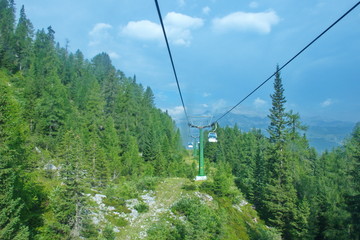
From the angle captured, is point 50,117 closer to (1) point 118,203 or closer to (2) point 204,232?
(1) point 118,203

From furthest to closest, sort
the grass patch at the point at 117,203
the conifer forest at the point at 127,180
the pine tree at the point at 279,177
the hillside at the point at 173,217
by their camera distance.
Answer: the pine tree at the point at 279,177 → the grass patch at the point at 117,203 → the hillside at the point at 173,217 → the conifer forest at the point at 127,180

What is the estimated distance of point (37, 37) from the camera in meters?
88.6

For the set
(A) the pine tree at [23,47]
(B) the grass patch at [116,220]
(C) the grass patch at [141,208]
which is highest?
(A) the pine tree at [23,47]

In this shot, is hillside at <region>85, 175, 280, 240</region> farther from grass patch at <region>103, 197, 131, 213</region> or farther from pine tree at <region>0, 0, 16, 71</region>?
pine tree at <region>0, 0, 16, 71</region>

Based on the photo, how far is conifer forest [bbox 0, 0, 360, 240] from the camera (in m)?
13.9

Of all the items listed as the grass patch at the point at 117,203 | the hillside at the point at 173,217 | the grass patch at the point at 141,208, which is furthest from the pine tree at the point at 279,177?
the grass patch at the point at 117,203

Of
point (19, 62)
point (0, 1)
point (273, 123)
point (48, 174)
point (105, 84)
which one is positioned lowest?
point (48, 174)

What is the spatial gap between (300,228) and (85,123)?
44.8 m

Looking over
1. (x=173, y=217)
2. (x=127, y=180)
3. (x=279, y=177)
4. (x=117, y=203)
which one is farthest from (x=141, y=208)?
(x=279, y=177)

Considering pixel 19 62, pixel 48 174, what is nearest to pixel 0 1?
pixel 19 62

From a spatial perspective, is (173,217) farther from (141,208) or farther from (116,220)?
(116,220)

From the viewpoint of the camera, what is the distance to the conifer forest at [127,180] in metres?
13.9

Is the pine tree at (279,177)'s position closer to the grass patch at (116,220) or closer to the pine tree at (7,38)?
the grass patch at (116,220)

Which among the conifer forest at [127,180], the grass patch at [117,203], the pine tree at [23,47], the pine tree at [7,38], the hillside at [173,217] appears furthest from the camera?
the pine tree at [23,47]
